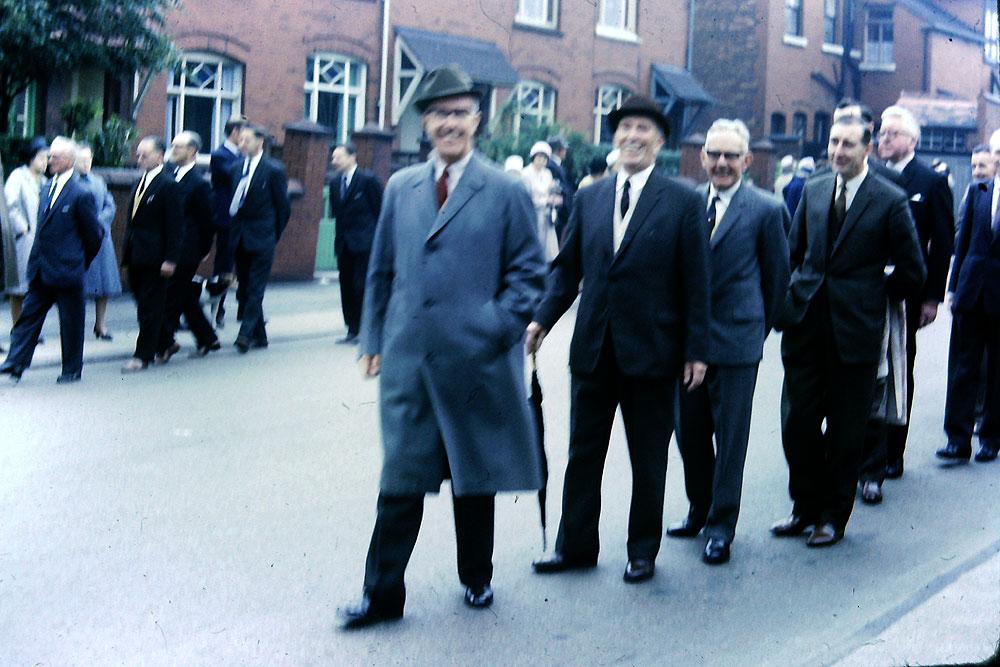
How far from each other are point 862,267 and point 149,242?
269 inches

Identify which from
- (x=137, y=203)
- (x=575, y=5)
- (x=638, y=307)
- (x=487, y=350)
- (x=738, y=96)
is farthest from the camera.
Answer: (x=738, y=96)

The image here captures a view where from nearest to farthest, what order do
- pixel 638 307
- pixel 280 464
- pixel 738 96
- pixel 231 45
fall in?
1. pixel 638 307
2. pixel 280 464
3. pixel 231 45
4. pixel 738 96

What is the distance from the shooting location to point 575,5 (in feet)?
104

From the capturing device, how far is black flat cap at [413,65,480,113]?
5.52 meters

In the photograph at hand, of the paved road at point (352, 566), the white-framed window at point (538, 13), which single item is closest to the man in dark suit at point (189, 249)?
the paved road at point (352, 566)

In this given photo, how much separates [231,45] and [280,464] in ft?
54.7

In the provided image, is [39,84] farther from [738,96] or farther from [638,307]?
[738,96]

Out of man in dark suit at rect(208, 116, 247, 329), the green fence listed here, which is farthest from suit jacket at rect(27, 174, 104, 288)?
the green fence

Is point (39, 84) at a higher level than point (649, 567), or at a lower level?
higher

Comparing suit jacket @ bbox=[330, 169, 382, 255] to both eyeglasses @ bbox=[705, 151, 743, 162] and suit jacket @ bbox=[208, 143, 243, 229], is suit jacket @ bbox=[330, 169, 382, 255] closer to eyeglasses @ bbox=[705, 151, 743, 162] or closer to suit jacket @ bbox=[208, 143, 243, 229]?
suit jacket @ bbox=[208, 143, 243, 229]

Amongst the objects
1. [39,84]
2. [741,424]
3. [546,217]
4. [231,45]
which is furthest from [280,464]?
[231,45]

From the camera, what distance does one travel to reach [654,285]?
6.28m

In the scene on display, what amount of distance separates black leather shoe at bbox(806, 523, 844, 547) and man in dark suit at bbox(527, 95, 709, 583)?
1054 mm

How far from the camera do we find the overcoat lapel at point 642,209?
20.6ft
